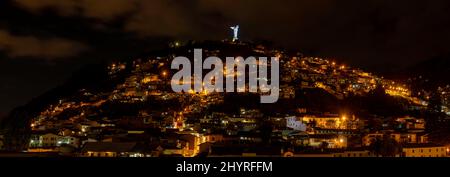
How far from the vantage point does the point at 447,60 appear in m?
143

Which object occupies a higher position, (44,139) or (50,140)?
(44,139)

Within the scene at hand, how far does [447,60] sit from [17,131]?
420 ft

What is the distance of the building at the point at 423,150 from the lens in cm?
3744

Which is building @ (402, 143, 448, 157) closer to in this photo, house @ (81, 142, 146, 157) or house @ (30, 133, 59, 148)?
house @ (81, 142, 146, 157)

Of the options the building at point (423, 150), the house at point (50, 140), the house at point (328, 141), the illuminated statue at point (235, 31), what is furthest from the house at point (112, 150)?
the illuminated statue at point (235, 31)

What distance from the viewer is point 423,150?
38188 mm

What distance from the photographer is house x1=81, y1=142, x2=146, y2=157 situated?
1355 inches

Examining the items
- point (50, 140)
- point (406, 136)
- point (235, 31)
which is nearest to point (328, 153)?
point (406, 136)

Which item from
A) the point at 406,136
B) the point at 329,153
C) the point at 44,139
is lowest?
the point at 329,153

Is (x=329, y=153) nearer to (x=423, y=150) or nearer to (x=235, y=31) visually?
(x=423, y=150)

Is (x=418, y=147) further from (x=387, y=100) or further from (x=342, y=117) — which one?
(x=387, y=100)

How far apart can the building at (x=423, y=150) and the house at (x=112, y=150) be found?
18704 mm

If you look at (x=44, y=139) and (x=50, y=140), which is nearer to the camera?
(x=44, y=139)

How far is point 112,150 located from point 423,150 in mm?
22369
